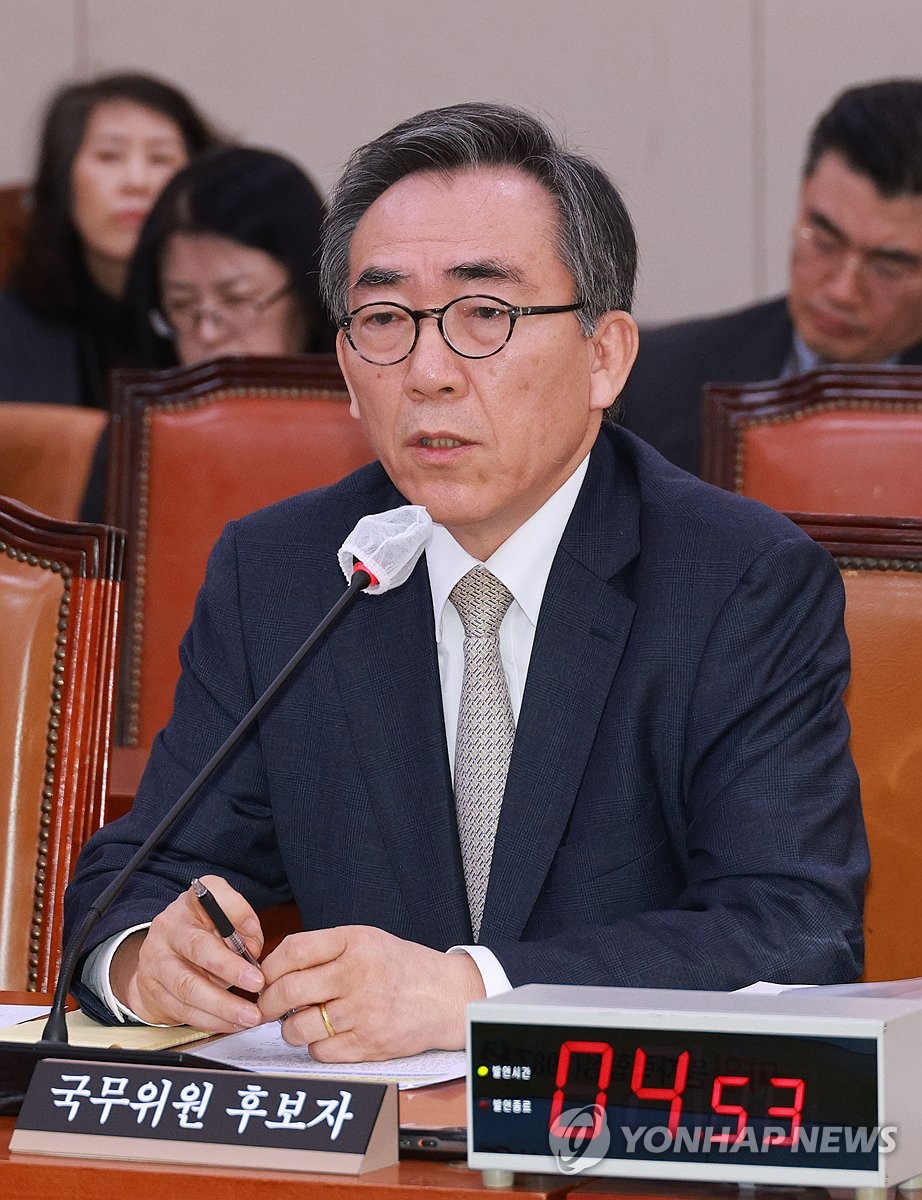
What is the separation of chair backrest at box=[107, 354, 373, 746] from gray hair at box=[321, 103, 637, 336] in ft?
3.07

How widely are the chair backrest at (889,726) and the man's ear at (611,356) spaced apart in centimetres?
28

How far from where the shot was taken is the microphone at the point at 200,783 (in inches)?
42.1

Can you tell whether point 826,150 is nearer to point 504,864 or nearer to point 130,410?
point 130,410

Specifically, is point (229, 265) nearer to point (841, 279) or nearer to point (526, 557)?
point (841, 279)

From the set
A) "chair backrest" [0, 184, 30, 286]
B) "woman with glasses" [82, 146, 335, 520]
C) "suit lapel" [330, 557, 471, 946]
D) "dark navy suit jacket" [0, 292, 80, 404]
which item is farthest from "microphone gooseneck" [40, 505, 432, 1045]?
"chair backrest" [0, 184, 30, 286]

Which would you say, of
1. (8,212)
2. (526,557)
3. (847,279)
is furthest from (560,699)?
(8,212)

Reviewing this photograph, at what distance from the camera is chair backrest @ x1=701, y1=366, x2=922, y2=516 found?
222 centimetres

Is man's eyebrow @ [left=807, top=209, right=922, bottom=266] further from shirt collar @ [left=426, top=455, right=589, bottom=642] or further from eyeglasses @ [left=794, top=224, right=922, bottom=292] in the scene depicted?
shirt collar @ [left=426, top=455, right=589, bottom=642]

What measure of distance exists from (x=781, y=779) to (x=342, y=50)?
3630 mm

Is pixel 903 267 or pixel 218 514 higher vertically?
pixel 903 267

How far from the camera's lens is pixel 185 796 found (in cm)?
124

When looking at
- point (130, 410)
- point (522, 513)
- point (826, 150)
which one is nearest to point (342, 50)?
point (826, 150)

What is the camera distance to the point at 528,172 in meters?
1.53

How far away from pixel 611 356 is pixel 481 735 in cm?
35
